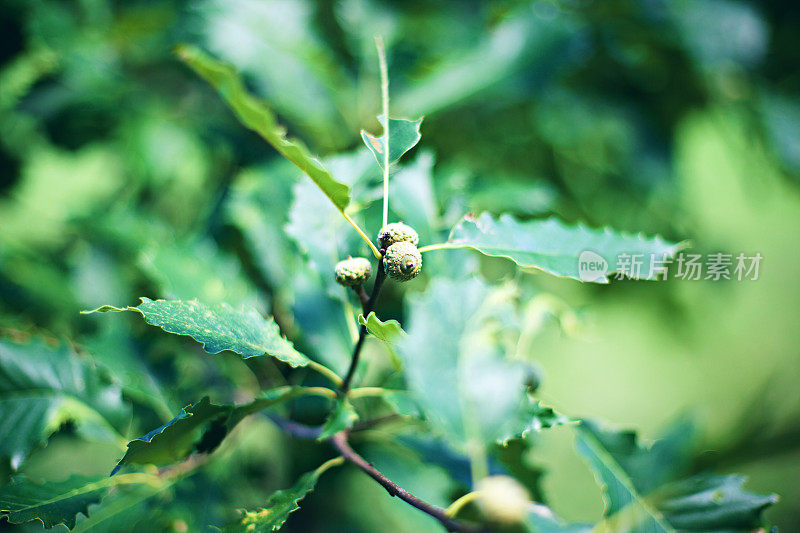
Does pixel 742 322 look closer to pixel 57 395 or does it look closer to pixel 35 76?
pixel 57 395

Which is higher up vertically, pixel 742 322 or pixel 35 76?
pixel 742 322

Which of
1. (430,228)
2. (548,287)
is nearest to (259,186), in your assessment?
(430,228)

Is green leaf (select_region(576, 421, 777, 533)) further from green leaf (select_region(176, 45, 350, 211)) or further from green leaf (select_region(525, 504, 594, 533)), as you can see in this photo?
green leaf (select_region(176, 45, 350, 211))

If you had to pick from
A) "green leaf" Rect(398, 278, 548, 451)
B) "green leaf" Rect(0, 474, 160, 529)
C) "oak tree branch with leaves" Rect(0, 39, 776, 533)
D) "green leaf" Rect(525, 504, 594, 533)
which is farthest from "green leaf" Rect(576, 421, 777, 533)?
"green leaf" Rect(0, 474, 160, 529)

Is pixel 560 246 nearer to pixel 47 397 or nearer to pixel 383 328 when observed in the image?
pixel 383 328

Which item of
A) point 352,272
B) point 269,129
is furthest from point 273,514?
point 269,129
